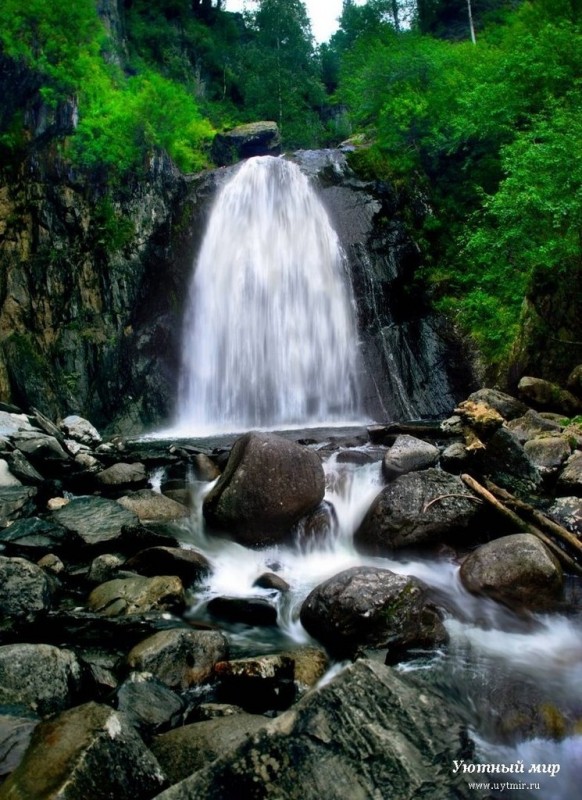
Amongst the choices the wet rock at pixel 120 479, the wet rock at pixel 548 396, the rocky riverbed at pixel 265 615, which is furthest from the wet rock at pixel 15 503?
the wet rock at pixel 548 396

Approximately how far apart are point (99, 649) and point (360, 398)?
496 inches

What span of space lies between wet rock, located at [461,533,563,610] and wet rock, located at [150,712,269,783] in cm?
297

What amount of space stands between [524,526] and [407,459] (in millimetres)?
2165

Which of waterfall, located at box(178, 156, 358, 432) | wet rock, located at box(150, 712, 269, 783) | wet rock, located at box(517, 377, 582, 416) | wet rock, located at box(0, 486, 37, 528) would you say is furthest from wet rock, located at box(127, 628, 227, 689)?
waterfall, located at box(178, 156, 358, 432)

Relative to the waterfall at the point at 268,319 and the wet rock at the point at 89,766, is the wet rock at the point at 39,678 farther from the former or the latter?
the waterfall at the point at 268,319

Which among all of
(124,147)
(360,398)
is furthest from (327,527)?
(124,147)

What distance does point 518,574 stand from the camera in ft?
16.6

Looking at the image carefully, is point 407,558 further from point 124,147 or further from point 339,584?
point 124,147

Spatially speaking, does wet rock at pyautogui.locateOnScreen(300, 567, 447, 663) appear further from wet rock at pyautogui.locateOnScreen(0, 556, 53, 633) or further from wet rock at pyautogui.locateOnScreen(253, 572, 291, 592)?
wet rock at pyautogui.locateOnScreen(0, 556, 53, 633)

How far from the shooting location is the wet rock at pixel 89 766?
2.22 m

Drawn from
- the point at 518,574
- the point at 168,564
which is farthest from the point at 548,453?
the point at 168,564

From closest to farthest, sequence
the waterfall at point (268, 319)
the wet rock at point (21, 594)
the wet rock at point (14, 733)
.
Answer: the wet rock at point (14, 733)
the wet rock at point (21, 594)
the waterfall at point (268, 319)

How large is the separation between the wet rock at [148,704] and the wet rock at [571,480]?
18.7 ft

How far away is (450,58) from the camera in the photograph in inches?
835
